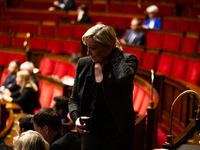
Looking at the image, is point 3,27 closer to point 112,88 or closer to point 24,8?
point 24,8

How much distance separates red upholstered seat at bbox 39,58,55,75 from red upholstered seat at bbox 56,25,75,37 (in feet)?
1.48

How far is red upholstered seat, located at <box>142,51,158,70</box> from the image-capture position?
216cm

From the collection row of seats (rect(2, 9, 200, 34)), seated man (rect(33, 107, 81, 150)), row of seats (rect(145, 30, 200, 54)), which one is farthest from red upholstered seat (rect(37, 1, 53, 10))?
seated man (rect(33, 107, 81, 150))

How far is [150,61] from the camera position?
7.15 feet

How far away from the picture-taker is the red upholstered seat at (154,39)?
2.35 m

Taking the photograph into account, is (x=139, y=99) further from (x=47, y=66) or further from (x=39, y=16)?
(x=39, y=16)

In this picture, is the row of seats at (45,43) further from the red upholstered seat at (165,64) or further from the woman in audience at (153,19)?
the red upholstered seat at (165,64)

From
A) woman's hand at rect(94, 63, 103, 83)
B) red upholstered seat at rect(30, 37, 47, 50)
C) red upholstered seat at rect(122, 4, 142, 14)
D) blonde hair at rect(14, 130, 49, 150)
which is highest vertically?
red upholstered seat at rect(122, 4, 142, 14)

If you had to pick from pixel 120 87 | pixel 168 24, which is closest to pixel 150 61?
pixel 168 24

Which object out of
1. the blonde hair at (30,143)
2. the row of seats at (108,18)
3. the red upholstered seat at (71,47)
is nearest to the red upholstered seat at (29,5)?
the row of seats at (108,18)

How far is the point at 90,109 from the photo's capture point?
66 cm

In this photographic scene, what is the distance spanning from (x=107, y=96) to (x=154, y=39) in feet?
6.05

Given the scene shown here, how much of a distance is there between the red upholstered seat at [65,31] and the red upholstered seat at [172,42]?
947 millimetres

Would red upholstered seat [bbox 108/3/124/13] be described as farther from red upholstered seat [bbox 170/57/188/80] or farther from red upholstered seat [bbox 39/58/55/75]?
red upholstered seat [bbox 170/57/188/80]
